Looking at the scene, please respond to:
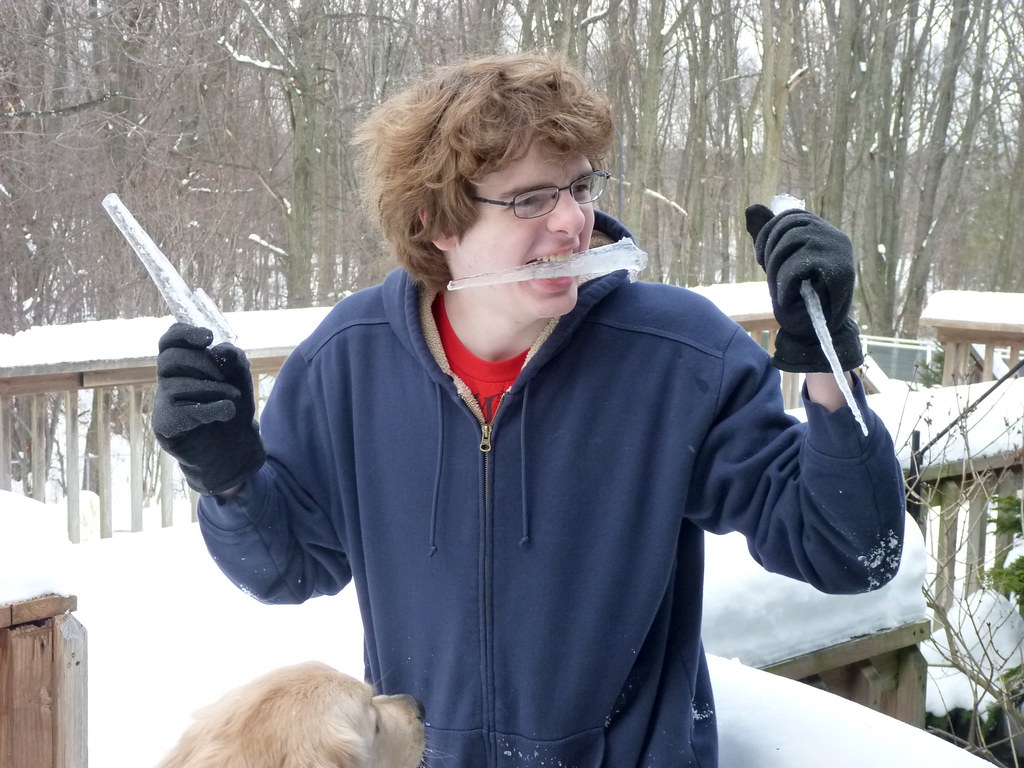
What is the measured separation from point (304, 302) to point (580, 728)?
10991 mm

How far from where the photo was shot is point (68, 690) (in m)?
2.03

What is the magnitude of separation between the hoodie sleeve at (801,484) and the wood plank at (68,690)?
129cm

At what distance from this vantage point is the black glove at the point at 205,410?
1.64 metres

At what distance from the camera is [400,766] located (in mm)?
1844

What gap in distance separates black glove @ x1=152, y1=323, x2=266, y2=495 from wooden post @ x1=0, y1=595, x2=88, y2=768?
476mm

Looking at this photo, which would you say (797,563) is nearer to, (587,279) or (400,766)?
(587,279)

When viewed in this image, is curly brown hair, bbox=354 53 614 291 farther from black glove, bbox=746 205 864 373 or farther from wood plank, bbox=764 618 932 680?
wood plank, bbox=764 618 932 680

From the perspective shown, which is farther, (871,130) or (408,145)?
(871,130)

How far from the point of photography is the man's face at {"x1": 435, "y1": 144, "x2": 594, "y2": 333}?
5.72 feet

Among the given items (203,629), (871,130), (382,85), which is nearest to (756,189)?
(871,130)

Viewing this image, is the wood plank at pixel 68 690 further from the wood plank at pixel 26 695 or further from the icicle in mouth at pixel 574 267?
the icicle in mouth at pixel 574 267

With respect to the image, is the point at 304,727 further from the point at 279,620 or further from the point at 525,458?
the point at 279,620

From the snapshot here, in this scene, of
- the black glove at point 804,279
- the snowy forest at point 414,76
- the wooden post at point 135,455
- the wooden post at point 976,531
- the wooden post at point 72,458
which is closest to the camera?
the black glove at point 804,279

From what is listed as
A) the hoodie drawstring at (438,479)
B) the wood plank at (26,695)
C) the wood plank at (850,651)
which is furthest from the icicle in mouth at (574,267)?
the wood plank at (850,651)
